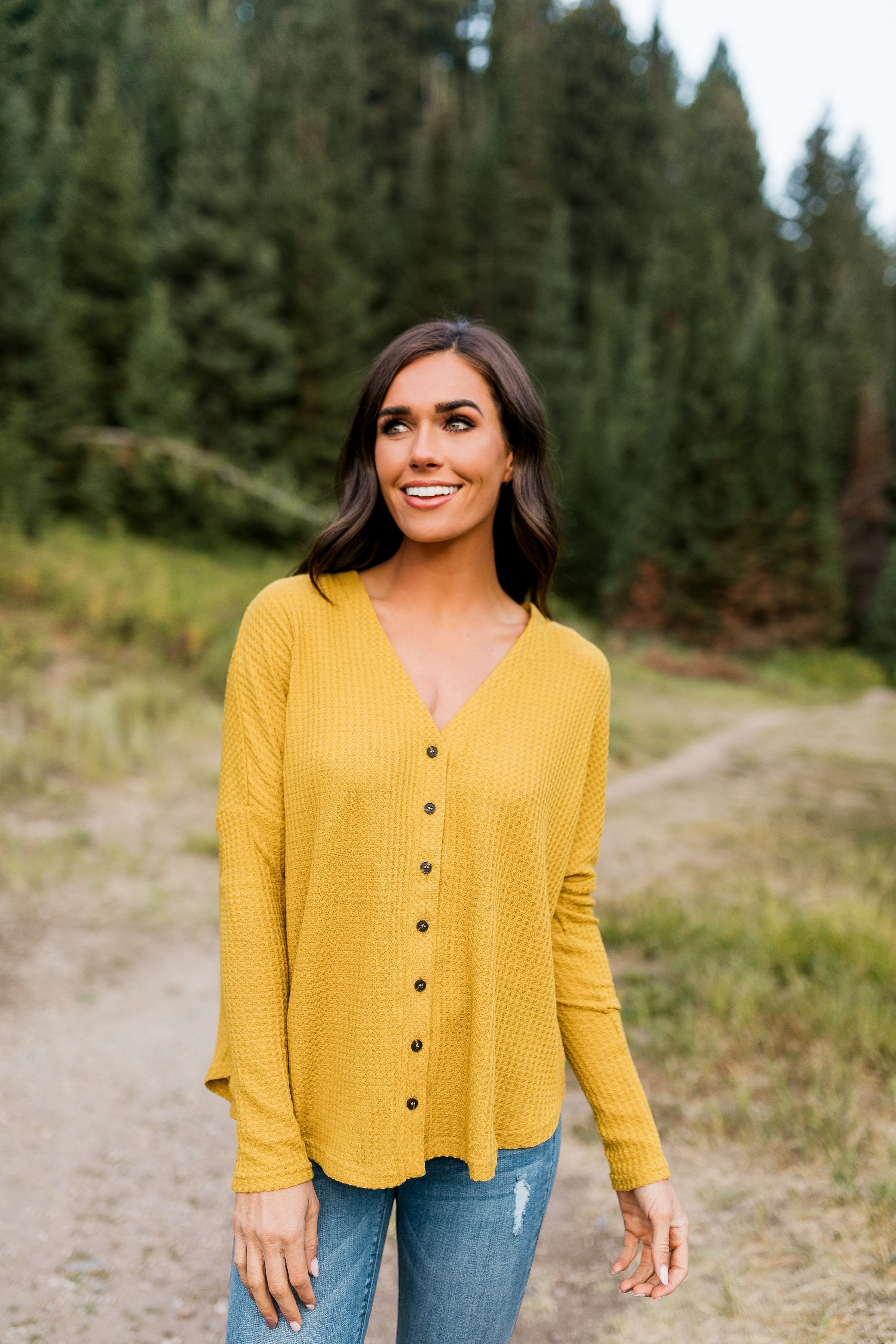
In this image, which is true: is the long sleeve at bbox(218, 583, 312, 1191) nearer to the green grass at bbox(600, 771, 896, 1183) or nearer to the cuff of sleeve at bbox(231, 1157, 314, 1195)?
the cuff of sleeve at bbox(231, 1157, 314, 1195)

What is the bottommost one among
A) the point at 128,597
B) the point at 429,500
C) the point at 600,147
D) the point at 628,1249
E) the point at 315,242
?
the point at 128,597

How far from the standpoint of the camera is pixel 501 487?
1.70 meters

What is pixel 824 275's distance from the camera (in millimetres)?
37312

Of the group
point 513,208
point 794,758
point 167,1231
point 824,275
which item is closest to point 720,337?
point 513,208

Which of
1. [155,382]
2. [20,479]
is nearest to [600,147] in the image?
[155,382]

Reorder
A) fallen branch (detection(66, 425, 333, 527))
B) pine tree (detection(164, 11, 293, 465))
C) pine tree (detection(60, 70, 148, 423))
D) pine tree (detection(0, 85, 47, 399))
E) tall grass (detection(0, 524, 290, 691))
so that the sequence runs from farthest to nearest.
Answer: pine tree (detection(164, 11, 293, 465)) → pine tree (detection(60, 70, 148, 423)) → pine tree (detection(0, 85, 47, 399)) → fallen branch (detection(66, 425, 333, 527)) → tall grass (detection(0, 524, 290, 691))

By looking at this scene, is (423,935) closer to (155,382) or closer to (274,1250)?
(274,1250)

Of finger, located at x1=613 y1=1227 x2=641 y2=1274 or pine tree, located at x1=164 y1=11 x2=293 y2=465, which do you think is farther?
pine tree, located at x1=164 y1=11 x2=293 y2=465

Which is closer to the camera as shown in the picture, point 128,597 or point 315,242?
point 128,597

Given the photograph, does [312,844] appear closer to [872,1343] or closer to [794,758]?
[872,1343]

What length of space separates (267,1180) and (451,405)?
112 cm

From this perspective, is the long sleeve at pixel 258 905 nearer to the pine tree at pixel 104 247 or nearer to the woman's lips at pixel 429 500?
the woman's lips at pixel 429 500

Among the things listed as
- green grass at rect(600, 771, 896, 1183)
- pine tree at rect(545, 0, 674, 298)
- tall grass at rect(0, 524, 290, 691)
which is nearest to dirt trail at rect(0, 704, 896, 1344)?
green grass at rect(600, 771, 896, 1183)

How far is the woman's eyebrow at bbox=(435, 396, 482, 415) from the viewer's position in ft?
5.02
